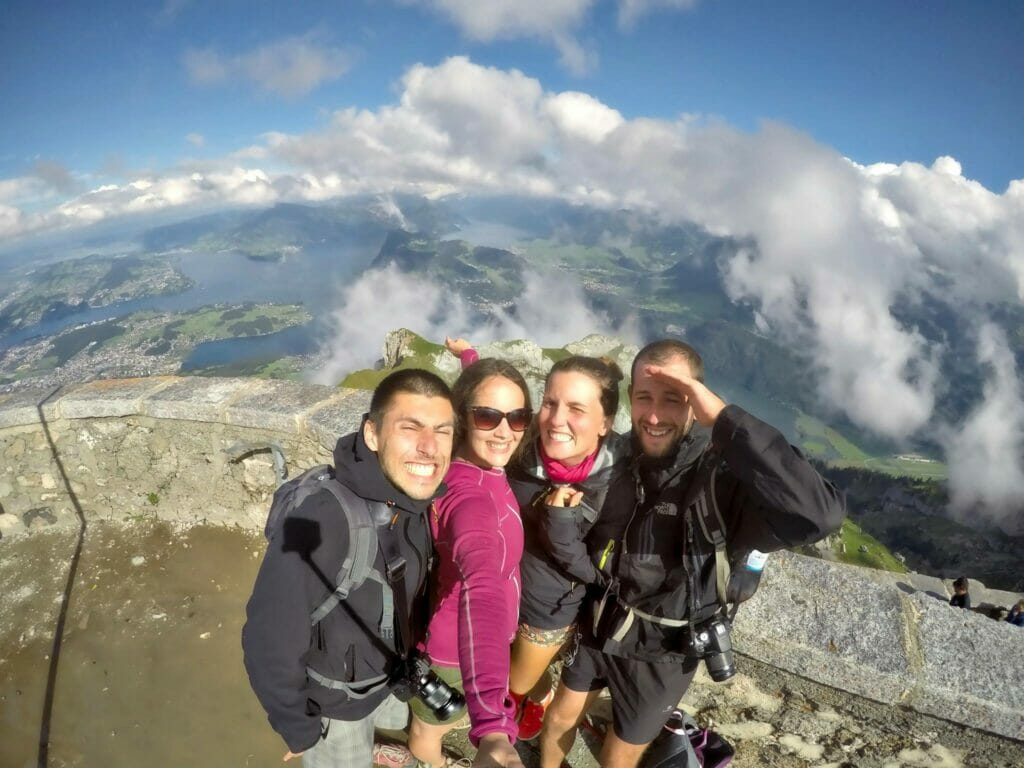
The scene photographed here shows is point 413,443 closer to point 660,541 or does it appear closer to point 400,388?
point 400,388

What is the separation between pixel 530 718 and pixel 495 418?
7.98 feet

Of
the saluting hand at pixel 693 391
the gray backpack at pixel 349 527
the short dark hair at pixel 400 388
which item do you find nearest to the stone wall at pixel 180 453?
the saluting hand at pixel 693 391

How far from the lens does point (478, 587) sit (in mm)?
2414

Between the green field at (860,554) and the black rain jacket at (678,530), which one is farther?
the green field at (860,554)

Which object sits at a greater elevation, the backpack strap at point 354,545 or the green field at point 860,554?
the backpack strap at point 354,545

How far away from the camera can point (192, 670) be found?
14.1 ft

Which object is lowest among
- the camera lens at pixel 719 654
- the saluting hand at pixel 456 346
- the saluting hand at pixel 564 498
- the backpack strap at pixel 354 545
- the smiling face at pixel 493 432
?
the camera lens at pixel 719 654

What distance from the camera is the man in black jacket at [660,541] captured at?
2.58 metres

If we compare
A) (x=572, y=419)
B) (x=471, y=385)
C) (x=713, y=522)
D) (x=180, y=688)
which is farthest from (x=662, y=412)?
(x=180, y=688)

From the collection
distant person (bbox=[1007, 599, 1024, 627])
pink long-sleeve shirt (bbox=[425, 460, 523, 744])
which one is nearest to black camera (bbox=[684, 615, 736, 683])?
pink long-sleeve shirt (bbox=[425, 460, 523, 744])

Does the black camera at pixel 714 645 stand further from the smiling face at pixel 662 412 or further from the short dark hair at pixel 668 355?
the short dark hair at pixel 668 355

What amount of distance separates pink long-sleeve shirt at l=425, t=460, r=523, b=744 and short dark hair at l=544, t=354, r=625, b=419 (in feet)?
2.40

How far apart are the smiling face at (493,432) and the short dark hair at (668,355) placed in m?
0.74

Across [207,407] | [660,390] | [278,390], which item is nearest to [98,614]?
[207,407]
